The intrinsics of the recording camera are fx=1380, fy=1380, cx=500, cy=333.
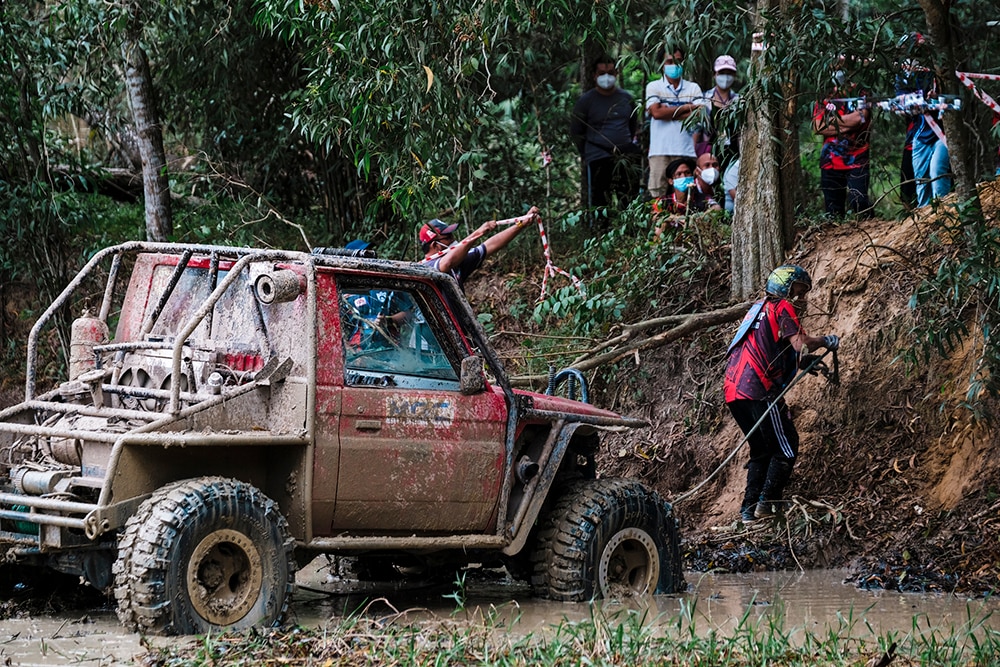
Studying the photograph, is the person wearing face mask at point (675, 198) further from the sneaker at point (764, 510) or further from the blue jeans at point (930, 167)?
the sneaker at point (764, 510)

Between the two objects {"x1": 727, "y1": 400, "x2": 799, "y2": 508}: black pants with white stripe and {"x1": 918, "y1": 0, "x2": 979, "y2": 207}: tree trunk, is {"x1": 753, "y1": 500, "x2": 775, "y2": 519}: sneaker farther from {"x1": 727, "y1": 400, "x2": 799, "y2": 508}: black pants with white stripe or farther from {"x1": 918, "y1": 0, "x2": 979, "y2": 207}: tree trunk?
{"x1": 918, "y1": 0, "x2": 979, "y2": 207}: tree trunk

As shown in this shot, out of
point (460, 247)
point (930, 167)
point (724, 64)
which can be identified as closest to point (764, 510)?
point (460, 247)

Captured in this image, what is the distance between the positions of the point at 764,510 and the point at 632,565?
194 centimetres

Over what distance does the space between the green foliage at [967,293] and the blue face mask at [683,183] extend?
13.5 ft

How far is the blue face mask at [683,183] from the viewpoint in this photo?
13.1 meters

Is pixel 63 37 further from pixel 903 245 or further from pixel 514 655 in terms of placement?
pixel 514 655

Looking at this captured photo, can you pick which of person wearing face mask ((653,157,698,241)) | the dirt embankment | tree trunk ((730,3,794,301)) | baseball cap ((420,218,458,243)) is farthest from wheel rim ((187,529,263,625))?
person wearing face mask ((653,157,698,241))

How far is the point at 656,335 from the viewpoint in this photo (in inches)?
439

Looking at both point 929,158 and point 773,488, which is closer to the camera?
point 773,488

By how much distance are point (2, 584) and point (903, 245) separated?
7.04 meters

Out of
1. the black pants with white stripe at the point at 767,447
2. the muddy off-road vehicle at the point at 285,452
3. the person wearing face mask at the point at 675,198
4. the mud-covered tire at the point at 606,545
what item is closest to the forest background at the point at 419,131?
the person wearing face mask at the point at 675,198

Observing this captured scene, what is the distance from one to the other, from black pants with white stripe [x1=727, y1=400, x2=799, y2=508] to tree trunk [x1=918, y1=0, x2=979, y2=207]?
6.32ft

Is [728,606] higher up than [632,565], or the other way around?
[632,565]

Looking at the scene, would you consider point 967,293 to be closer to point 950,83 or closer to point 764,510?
point 950,83
